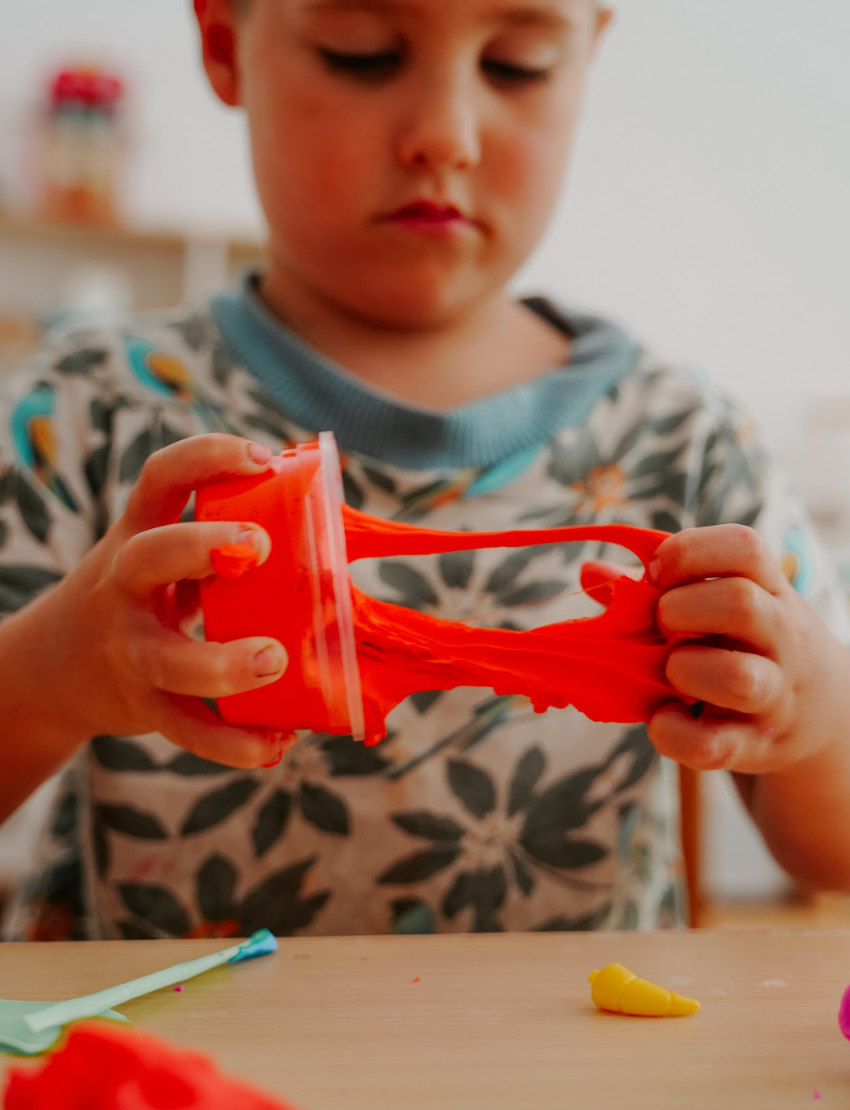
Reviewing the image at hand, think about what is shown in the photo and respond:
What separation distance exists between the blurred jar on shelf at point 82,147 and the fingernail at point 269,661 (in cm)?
190

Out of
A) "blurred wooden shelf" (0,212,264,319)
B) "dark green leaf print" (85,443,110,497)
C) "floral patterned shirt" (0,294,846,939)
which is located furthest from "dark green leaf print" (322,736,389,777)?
"blurred wooden shelf" (0,212,264,319)

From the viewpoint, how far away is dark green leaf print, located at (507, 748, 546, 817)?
0.65 m

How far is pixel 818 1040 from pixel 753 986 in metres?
0.05

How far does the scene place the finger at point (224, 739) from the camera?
0.36 m

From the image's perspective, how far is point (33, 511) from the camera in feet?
2.09

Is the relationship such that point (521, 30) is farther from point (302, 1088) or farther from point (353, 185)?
point (302, 1088)

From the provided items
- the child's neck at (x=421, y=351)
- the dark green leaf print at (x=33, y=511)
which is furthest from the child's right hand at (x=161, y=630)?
the child's neck at (x=421, y=351)

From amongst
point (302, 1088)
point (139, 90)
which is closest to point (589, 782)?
point (302, 1088)

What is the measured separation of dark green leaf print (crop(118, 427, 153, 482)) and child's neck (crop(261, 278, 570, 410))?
0.12 m

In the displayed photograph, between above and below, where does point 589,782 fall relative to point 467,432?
below

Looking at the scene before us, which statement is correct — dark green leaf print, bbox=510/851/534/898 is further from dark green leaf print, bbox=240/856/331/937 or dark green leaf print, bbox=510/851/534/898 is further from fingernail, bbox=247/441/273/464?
fingernail, bbox=247/441/273/464

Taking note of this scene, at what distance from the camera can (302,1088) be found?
300 millimetres

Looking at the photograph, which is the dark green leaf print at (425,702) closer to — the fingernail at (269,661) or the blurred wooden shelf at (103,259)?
the fingernail at (269,661)

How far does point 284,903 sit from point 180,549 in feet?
1.18
